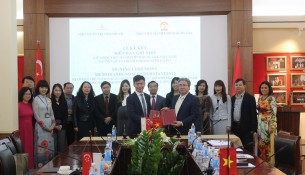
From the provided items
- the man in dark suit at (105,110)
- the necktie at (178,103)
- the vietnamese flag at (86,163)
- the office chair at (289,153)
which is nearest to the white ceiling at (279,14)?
the man in dark suit at (105,110)

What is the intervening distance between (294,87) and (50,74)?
541 centimetres

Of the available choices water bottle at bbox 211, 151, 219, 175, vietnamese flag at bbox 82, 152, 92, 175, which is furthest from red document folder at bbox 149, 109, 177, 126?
vietnamese flag at bbox 82, 152, 92, 175

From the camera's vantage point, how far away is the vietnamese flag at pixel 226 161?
2334 millimetres

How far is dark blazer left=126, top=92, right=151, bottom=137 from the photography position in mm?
5017

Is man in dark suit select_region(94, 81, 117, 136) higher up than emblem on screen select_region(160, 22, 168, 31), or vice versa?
emblem on screen select_region(160, 22, 168, 31)

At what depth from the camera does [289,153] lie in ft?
10.7

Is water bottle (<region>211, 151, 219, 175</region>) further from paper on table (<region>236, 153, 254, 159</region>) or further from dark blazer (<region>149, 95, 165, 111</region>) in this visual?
dark blazer (<region>149, 95, 165, 111</region>)

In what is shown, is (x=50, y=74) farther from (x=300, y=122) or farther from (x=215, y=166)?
(x=215, y=166)

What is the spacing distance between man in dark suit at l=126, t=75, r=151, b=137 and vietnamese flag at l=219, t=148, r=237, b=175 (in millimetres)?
2656

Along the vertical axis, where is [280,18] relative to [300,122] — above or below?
above

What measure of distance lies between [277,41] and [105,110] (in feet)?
15.7

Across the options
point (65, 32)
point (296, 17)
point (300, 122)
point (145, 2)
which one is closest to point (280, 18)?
point (296, 17)

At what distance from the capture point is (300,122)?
7301mm

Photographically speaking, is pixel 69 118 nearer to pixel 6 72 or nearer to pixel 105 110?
pixel 105 110
